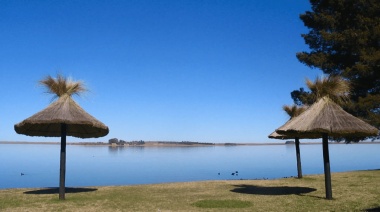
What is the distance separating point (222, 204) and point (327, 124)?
483 cm

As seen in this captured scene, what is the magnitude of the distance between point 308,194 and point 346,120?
3.51m

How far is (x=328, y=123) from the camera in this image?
43.3ft

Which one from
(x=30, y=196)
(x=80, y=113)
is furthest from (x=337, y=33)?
(x=30, y=196)

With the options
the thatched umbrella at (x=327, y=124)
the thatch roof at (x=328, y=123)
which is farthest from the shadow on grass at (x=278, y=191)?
the thatch roof at (x=328, y=123)


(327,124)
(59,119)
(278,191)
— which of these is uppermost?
(59,119)

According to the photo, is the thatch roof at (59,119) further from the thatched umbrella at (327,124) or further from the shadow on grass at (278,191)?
the thatched umbrella at (327,124)

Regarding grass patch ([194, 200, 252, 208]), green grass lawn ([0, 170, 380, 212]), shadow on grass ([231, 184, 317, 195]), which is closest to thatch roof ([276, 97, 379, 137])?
green grass lawn ([0, 170, 380, 212])

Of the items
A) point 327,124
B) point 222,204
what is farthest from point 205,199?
point 327,124

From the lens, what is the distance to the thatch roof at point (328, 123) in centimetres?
1294

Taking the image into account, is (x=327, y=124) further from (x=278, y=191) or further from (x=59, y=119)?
(x=59, y=119)

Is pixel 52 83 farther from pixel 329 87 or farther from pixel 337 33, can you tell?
pixel 337 33

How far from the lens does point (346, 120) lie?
1347cm

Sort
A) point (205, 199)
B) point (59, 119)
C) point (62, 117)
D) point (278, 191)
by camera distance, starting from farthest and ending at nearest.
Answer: point (278, 191) → point (62, 117) → point (59, 119) → point (205, 199)

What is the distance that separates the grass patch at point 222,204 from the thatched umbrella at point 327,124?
11.0 ft
